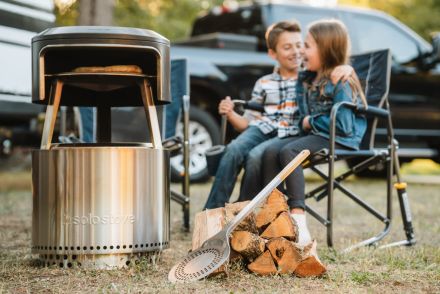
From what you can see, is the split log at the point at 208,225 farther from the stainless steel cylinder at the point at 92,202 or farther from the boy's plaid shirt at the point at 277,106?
the boy's plaid shirt at the point at 277,106

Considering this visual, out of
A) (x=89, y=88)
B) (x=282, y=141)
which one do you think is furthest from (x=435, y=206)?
(x=89, y=88)

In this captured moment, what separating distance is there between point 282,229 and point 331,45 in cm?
130

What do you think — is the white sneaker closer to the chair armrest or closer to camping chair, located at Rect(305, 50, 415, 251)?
camping chair, located at Rect(305, 50, 415, 251)

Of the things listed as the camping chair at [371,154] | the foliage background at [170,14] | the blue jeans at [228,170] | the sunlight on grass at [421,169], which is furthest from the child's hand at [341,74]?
the foliage background at [170,14]

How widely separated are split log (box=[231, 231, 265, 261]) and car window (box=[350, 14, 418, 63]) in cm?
577

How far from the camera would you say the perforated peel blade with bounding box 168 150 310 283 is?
10.2 feet

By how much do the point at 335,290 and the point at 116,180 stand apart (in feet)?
3.44

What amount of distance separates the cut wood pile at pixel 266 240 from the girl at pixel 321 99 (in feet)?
1.64

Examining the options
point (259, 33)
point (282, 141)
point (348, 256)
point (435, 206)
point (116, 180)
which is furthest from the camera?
point (259, 33)

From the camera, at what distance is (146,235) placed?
3430 mm

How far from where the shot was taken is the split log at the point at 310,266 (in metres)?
3.21

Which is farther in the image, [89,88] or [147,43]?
[89,88]

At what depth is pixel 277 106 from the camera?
14.8 feet

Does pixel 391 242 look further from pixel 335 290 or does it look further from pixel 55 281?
A: pixel 55 281
